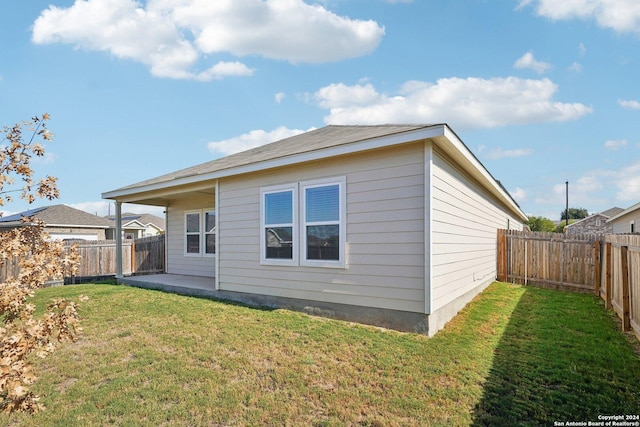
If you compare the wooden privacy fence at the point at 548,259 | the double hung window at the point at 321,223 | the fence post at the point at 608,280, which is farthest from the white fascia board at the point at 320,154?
the wooden privacy fence at the point at 548,259

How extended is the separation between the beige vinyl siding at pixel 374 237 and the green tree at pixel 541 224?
123ft

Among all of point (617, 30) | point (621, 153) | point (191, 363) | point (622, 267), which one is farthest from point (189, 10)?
point (621, 153)

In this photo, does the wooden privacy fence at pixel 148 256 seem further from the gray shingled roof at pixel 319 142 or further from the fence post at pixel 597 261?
the fence post at pixel 597 261

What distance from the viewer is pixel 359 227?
5625 millimetres

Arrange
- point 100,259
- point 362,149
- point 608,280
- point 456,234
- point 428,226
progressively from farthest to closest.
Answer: point 100,259 < point 608,280 < point 456,234 < point 362,149 < point 428,226

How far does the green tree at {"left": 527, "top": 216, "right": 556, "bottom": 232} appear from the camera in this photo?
36250 mm

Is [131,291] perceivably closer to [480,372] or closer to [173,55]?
[173,55]

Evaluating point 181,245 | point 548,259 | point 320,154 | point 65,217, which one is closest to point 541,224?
point 548,259

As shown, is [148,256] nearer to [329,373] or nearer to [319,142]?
[319,142]

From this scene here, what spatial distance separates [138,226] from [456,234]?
3024 centimetres

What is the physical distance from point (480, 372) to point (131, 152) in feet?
36.6

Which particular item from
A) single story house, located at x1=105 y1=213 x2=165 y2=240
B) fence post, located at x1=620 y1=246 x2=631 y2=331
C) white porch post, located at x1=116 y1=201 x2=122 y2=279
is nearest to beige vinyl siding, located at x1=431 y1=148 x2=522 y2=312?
fence post, located at x1=620 y1=246 x2=631 y2=331

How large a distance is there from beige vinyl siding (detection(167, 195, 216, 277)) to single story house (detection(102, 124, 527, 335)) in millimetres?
2247

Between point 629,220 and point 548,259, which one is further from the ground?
point 629,220
